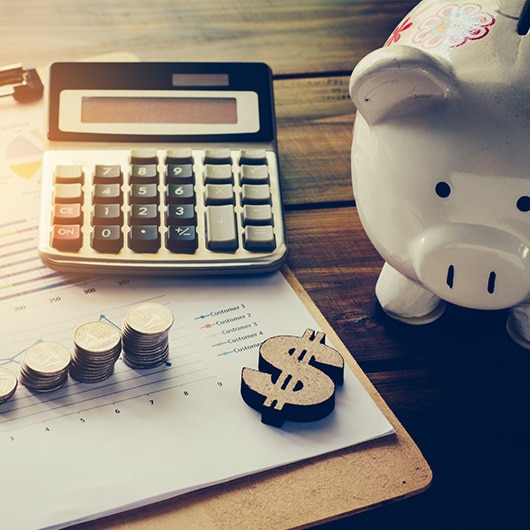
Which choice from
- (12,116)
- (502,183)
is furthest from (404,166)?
(12,116)

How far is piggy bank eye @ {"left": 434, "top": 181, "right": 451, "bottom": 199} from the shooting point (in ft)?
1.28

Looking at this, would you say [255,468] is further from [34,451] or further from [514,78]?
[514,78]

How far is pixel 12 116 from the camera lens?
64 cm

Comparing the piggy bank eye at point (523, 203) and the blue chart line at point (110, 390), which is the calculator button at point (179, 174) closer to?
the blue chart line at point (110, 390)

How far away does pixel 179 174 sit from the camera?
1.81 ft

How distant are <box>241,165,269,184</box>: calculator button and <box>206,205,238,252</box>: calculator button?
3 cm

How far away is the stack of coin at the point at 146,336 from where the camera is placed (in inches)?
17.6

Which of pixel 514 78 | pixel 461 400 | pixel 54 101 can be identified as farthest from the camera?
pixel 54 101

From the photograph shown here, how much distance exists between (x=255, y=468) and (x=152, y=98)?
304 millimetres

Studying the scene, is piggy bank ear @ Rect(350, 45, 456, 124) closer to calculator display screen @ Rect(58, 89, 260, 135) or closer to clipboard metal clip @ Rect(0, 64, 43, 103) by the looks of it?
calculator display screen @ Rect(58, 89, 260, 135)

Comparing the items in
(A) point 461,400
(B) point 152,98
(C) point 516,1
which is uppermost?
(C) point 516,1

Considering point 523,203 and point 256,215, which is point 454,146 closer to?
point 523,203

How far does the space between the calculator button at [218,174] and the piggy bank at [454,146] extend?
0.47ft

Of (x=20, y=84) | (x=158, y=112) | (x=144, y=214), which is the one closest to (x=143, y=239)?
(x=144, y=214)
